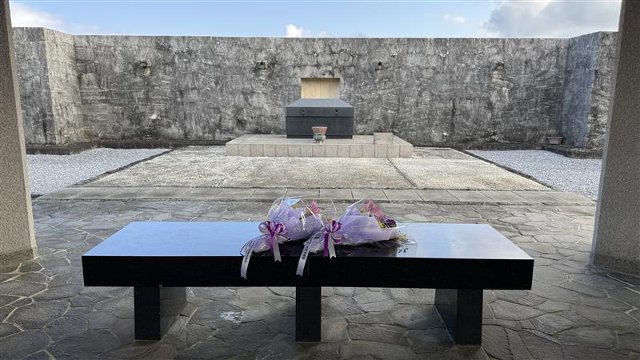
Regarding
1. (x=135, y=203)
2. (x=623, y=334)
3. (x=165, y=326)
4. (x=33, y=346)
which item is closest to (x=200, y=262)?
(x=165, y=326)

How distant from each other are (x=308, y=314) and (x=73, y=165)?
8048 millimetres

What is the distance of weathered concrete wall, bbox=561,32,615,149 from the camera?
9812 millimetres

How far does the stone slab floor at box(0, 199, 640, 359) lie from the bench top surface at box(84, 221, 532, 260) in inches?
20.0

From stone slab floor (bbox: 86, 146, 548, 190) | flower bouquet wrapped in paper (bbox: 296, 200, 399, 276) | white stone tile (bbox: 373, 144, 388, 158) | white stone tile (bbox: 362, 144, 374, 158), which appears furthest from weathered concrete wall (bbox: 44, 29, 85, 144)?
flower bouquet wrapped in paper (bbox: 296, 200, 399, 276)

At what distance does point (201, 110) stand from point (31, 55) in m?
3.86

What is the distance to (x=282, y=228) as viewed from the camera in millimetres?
2232

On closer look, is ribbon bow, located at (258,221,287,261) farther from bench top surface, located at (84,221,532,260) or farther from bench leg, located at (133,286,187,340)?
bench leg, located at (133,286,187,340)

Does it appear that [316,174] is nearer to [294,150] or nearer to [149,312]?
[294,150]

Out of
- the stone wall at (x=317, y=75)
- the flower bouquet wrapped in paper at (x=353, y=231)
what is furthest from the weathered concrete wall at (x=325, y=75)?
the flower bouquet wrapped in paper at (x=353, y=231)

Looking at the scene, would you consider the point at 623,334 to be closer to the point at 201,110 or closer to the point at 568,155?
the point at 568,155

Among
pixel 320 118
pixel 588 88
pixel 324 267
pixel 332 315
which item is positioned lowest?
pixel 332 315

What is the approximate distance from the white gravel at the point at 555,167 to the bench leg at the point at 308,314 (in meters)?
5.20

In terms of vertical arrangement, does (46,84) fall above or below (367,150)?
above

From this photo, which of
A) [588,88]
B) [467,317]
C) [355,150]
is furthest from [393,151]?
[467,317]
